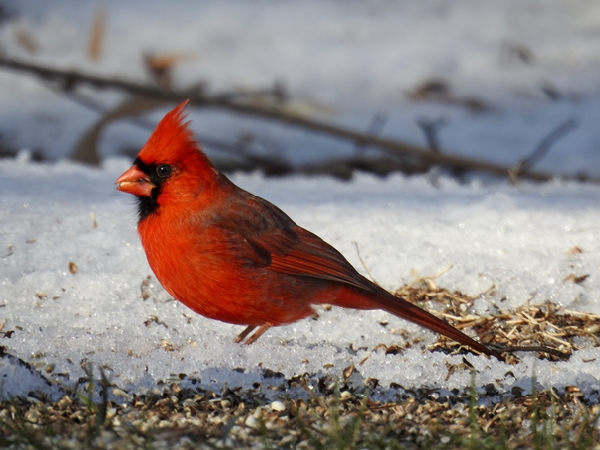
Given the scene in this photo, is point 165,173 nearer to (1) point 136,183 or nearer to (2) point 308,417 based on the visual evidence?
(1) point 136,183

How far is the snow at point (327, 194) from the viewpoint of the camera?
2.94m

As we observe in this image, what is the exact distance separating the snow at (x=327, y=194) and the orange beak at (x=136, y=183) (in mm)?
460

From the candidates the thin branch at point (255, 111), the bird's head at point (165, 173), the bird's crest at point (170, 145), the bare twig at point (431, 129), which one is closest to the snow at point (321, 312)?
the bird's head at point (165, 173)

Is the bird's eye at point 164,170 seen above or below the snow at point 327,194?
above

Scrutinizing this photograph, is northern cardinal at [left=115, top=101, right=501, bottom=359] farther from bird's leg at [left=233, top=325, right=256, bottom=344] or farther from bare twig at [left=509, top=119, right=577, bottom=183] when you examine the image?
bare twig at [left=509, top=119, right=577, bottom=183]

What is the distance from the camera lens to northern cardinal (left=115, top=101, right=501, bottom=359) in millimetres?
2982

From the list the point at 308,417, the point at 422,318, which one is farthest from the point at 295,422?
the point at 422,318

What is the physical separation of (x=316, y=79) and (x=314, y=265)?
14.9 ft

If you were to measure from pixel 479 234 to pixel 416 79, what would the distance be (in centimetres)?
385

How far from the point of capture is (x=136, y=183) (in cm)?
311

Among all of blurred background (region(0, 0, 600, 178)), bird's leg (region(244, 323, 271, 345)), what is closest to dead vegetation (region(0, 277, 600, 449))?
bird's leg (region(244, 323, 271, 345))

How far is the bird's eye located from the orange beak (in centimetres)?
4

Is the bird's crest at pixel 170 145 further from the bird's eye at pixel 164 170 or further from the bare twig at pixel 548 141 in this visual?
the bare twig at pixel 548 141

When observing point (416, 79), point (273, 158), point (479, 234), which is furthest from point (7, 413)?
point (416, 79)
